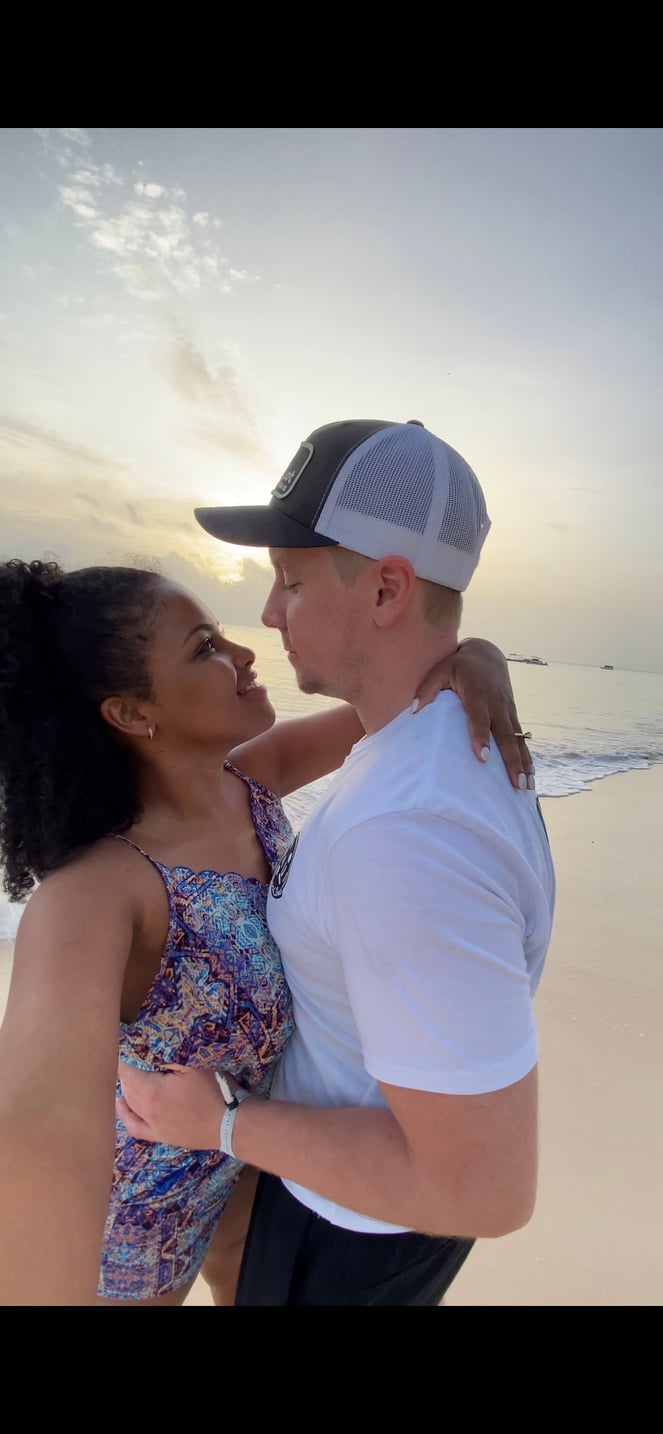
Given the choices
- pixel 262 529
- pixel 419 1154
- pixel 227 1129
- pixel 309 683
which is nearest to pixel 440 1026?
pixel 419 1154

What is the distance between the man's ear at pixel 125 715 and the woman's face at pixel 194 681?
0.03m

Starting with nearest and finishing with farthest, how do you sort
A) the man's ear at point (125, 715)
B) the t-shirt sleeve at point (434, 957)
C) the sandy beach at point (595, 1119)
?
1. the t-shirt sleeve at point (434, 957)
2. the man's ear at point (125, 715)
3. the sandy beach at point (595, 1119)

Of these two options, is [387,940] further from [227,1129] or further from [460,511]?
[460,511]

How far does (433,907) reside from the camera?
100 cm

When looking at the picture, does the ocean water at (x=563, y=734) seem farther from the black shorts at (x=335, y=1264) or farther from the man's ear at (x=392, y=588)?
the man's ear at (x=392, y=588)

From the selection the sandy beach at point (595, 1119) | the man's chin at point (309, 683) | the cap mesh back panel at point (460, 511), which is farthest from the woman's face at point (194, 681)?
the sandy beach at point (595, 1119)

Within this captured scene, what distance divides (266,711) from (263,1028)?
794mm

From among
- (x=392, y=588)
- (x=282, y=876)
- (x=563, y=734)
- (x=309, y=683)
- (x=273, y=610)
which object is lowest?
(x=563, y=734)

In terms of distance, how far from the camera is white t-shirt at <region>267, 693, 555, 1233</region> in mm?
1005

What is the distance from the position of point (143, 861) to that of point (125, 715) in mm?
381

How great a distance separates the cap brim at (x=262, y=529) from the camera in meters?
1.41

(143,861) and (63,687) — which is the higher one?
(63,687)

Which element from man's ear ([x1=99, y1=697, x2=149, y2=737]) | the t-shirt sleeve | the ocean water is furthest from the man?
the ocean water

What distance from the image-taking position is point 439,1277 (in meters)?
1.45
